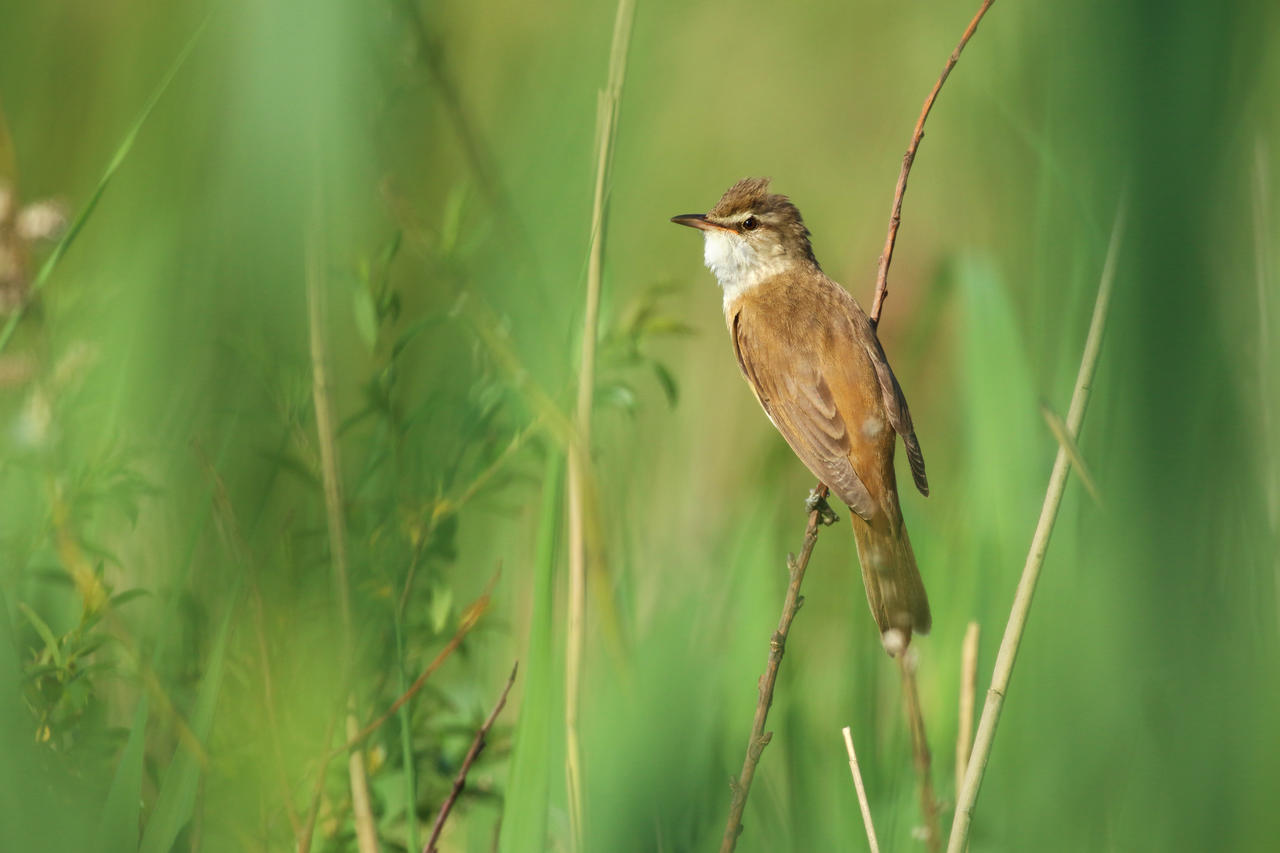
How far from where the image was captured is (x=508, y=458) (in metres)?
1.98

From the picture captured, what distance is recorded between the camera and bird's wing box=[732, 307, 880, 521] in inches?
96.3

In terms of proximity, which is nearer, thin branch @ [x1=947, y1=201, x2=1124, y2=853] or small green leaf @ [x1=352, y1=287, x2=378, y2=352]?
thin branch @ [x1=947, y1=201, x2=1124, y2=853]

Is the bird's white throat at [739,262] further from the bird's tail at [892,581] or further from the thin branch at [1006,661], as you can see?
the thin branch at [1006,661]

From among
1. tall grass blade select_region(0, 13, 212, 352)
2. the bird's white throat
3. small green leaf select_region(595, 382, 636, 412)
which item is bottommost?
small green leaf select_region(595, 382, 636, 412)

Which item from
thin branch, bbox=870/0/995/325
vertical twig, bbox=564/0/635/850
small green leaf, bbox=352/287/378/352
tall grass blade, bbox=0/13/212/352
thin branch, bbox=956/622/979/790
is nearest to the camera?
tall grass blade, bbox=0/13/212/352

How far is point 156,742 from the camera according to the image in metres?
1.79

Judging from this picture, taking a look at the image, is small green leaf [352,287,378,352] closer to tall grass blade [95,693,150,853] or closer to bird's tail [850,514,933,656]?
tall grass blade [95,693,150,853]

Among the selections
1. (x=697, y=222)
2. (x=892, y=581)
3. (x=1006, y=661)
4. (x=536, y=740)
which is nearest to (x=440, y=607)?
(x=536, y=740)

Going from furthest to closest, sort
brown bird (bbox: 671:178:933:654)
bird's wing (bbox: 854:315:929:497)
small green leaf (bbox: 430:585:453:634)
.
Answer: bird's wing (bbox: 854:315:929:497), brown bird (bbox: 671:178:933:654), small green leaf (bbox: 430:585:453:634)

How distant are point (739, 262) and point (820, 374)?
0.68 meters

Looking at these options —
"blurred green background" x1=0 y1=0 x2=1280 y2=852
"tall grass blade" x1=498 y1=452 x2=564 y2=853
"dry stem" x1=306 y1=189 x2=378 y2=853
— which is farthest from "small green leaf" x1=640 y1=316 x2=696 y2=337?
"tall grass blade" x1=498 y1=452 x2=564 y2=853

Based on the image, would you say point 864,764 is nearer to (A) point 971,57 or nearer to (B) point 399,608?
(B) point 399,608

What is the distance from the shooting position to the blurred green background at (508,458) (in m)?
1.00

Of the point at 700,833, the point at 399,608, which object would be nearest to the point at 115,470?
the point at 399,608
